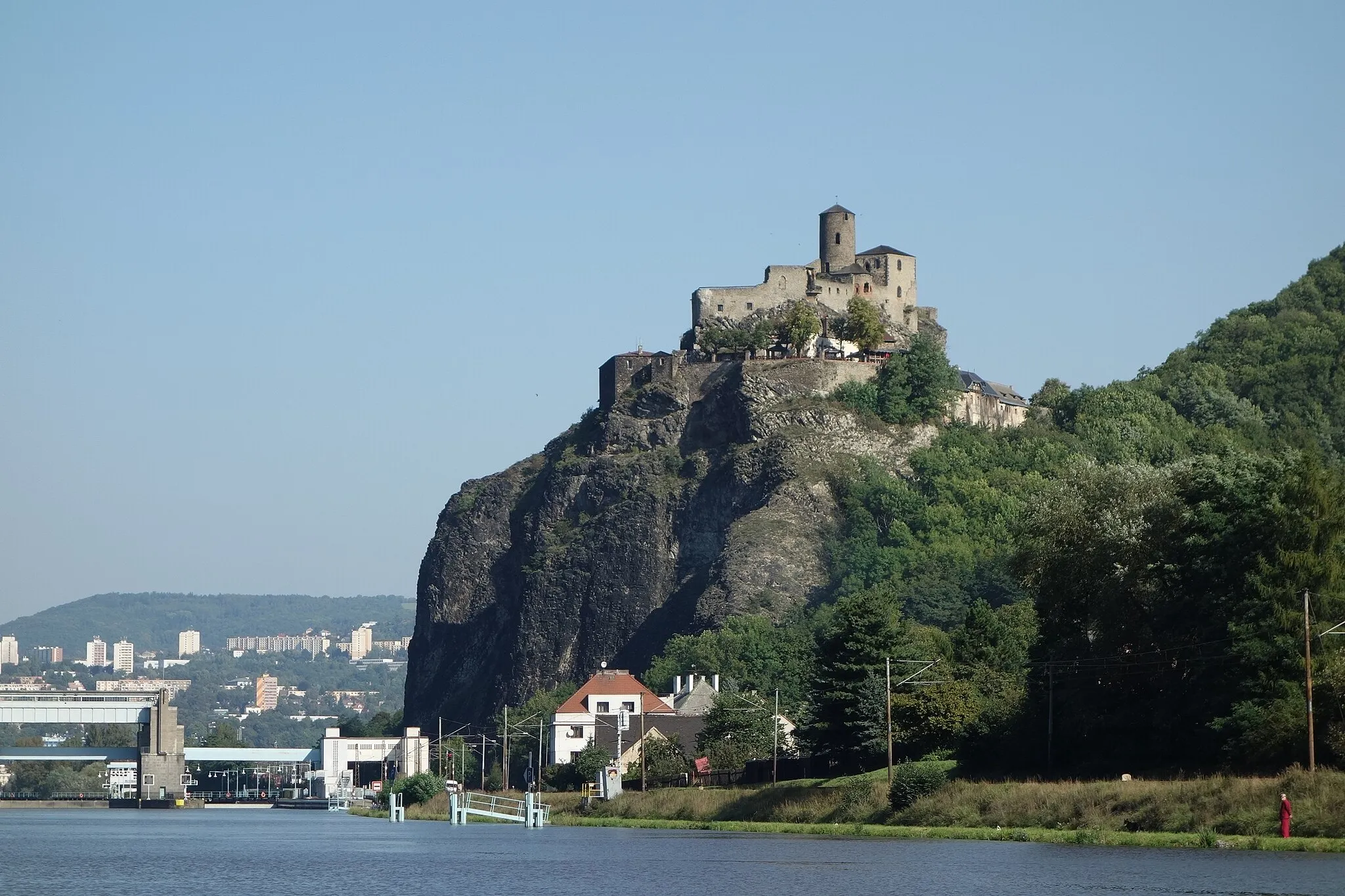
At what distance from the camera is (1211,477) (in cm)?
7169

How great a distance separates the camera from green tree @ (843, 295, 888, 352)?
16525 cm

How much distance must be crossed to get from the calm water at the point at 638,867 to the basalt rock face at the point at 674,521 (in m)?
67.5

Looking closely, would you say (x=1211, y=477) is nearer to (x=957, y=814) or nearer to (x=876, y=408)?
(x=957, y=814)

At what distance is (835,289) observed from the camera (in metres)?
170

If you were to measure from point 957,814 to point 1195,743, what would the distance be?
8.29m

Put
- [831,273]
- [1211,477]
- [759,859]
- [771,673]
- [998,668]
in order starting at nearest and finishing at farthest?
[759,859], [1211,477], [998,668], [771,673], [831,273]

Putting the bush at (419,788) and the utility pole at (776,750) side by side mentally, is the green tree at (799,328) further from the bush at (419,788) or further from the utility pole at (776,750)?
the utility pole at (776,750)

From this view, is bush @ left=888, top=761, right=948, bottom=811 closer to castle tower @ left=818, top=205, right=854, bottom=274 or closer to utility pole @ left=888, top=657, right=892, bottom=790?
utility pole @ left=888, top=657, right=892, bottom=790

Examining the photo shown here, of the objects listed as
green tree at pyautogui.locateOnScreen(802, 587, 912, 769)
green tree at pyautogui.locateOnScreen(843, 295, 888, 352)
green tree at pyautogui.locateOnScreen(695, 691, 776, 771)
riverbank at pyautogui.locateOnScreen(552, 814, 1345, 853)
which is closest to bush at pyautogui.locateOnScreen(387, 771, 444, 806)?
green tree at pyautogui.locateOnScreen(695, 691, 776, 771)

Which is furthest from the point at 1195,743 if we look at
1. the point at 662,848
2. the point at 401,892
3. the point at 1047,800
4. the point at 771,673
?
the point at 771,673

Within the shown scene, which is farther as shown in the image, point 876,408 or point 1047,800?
point 876,408

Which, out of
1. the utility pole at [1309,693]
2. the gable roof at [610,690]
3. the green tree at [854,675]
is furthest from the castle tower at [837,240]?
the utility pole at [1309,693]

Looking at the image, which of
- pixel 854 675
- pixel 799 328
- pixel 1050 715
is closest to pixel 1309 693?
pixel 1050 715

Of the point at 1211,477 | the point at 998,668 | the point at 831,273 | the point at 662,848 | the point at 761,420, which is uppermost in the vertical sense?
the point at 831,273
